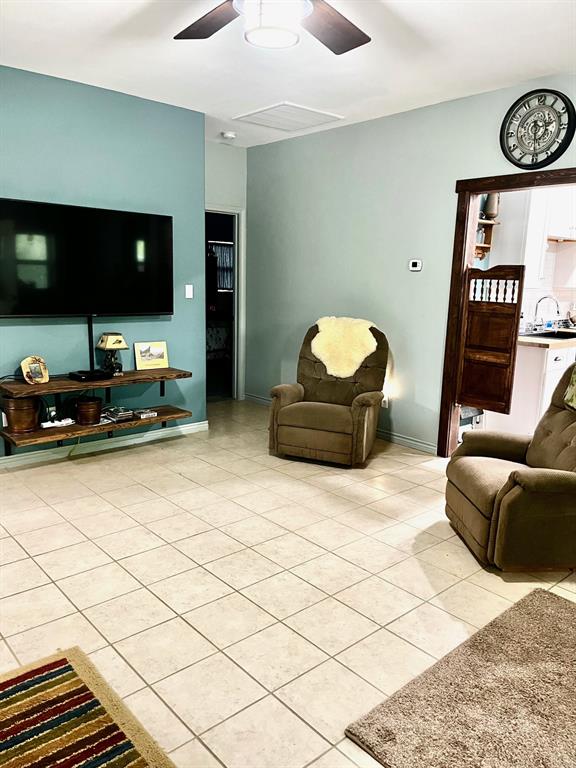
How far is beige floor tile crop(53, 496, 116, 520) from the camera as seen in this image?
11.5 ft

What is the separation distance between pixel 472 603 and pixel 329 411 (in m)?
2.02

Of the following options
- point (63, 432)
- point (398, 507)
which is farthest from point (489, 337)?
point (63, 432)

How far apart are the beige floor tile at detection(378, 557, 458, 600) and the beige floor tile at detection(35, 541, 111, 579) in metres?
1.42

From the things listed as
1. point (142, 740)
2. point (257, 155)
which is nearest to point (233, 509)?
point (142, 740)

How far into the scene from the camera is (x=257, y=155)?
245 inches

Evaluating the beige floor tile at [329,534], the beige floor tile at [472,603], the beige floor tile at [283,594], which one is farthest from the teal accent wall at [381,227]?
the beige floor tile at [283,594]

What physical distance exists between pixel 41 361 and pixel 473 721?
3.52 m

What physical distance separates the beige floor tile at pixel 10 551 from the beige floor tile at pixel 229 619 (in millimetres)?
1036

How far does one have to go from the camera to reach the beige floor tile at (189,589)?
8.56 feet

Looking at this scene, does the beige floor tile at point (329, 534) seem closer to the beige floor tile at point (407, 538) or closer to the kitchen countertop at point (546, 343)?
the beige floor tile at point (407, 538)

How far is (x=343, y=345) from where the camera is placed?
4895 mm

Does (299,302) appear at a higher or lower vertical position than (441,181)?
lower

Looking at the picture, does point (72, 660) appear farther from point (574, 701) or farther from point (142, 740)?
point (574, 701)

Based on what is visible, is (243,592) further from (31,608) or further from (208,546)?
(31,608)
